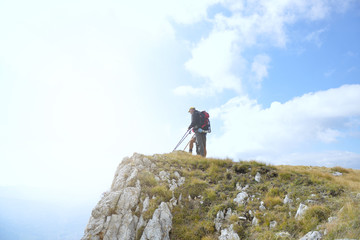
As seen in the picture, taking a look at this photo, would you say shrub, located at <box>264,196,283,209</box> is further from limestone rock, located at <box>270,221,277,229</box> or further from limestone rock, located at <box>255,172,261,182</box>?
limestone rock, located at <box>255,172,261,182</box>

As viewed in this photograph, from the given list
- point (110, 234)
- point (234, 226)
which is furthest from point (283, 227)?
point (110, 234)

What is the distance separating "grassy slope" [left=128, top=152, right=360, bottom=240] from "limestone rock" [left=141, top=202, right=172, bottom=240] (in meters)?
0.26

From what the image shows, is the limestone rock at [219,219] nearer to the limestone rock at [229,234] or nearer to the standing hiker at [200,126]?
the limestone rock at [229,234]

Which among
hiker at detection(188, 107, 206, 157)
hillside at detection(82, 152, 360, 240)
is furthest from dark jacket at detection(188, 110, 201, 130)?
hillside at detection(82, 152, 360, 240)

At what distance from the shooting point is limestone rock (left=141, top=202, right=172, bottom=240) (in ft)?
27.9

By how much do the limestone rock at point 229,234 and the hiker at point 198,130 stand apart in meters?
9.20

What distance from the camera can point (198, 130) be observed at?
1661 cm

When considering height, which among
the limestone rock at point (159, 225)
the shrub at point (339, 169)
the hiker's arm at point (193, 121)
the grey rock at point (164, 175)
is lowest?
the limestone rock at point (159, 225)

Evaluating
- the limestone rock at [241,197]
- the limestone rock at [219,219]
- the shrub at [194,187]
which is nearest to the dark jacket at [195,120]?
the shrub at [194,187]

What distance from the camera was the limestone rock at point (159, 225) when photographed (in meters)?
8.49

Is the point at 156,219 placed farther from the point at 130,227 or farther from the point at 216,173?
the point at 216,173

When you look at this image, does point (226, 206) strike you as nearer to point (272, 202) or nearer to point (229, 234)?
point (229, 234)

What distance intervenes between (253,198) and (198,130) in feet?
26.0

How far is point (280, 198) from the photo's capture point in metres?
9.04
